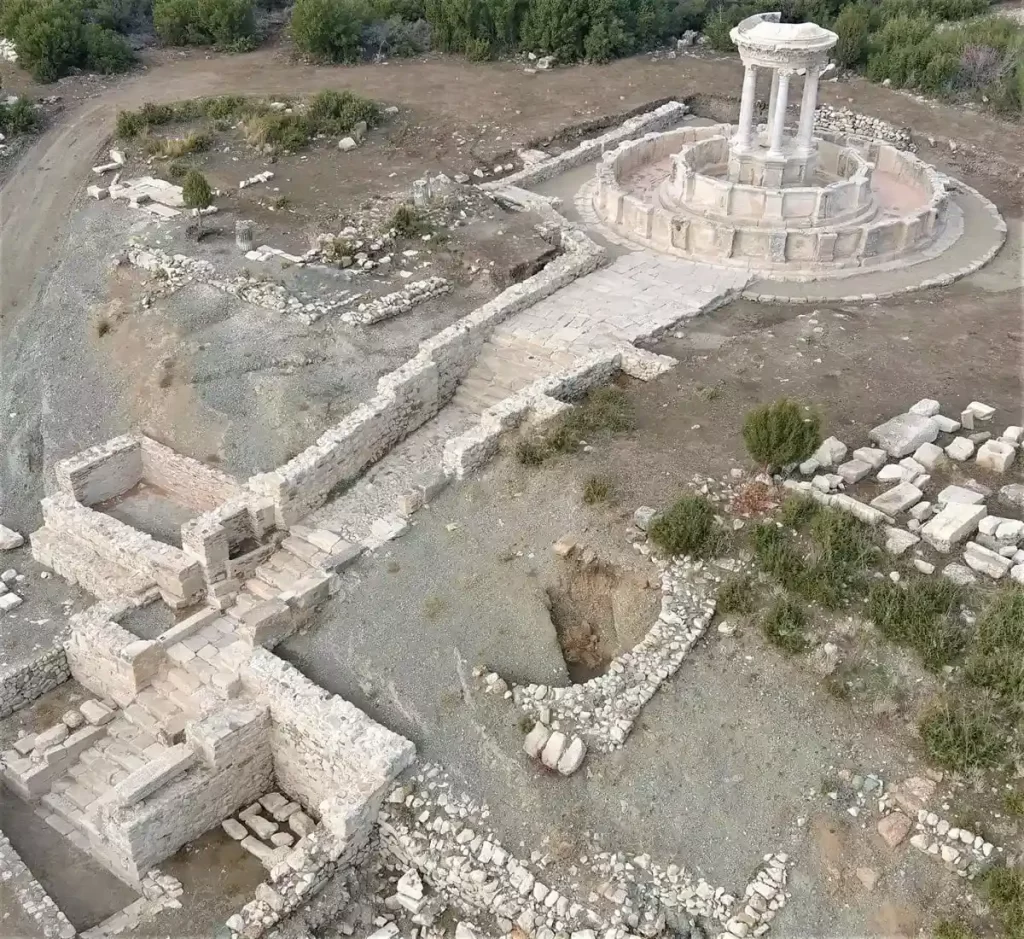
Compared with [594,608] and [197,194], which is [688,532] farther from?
[197,194]

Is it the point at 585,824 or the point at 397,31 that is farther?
the point at 397,31

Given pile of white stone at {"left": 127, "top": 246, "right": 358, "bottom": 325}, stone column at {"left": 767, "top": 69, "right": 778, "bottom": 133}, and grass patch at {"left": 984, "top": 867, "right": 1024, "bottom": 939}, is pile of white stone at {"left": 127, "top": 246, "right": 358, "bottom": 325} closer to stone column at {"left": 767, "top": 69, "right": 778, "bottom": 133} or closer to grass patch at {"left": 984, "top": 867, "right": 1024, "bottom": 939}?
stone column at {"left": 767, "top": 69, "right": 778, "bottom": 133}

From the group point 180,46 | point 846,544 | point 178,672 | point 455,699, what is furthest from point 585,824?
point 180,46

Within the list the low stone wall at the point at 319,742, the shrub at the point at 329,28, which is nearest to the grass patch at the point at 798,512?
the low stone wall at the point at 319,742

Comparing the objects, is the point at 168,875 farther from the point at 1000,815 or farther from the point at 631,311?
the point at 631,311

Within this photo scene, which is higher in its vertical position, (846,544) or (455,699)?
(846,544)

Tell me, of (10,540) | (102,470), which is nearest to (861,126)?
(102,470)

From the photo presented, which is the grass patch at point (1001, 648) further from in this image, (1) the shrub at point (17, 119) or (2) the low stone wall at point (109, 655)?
(1) the shrub at point (17, 119)
